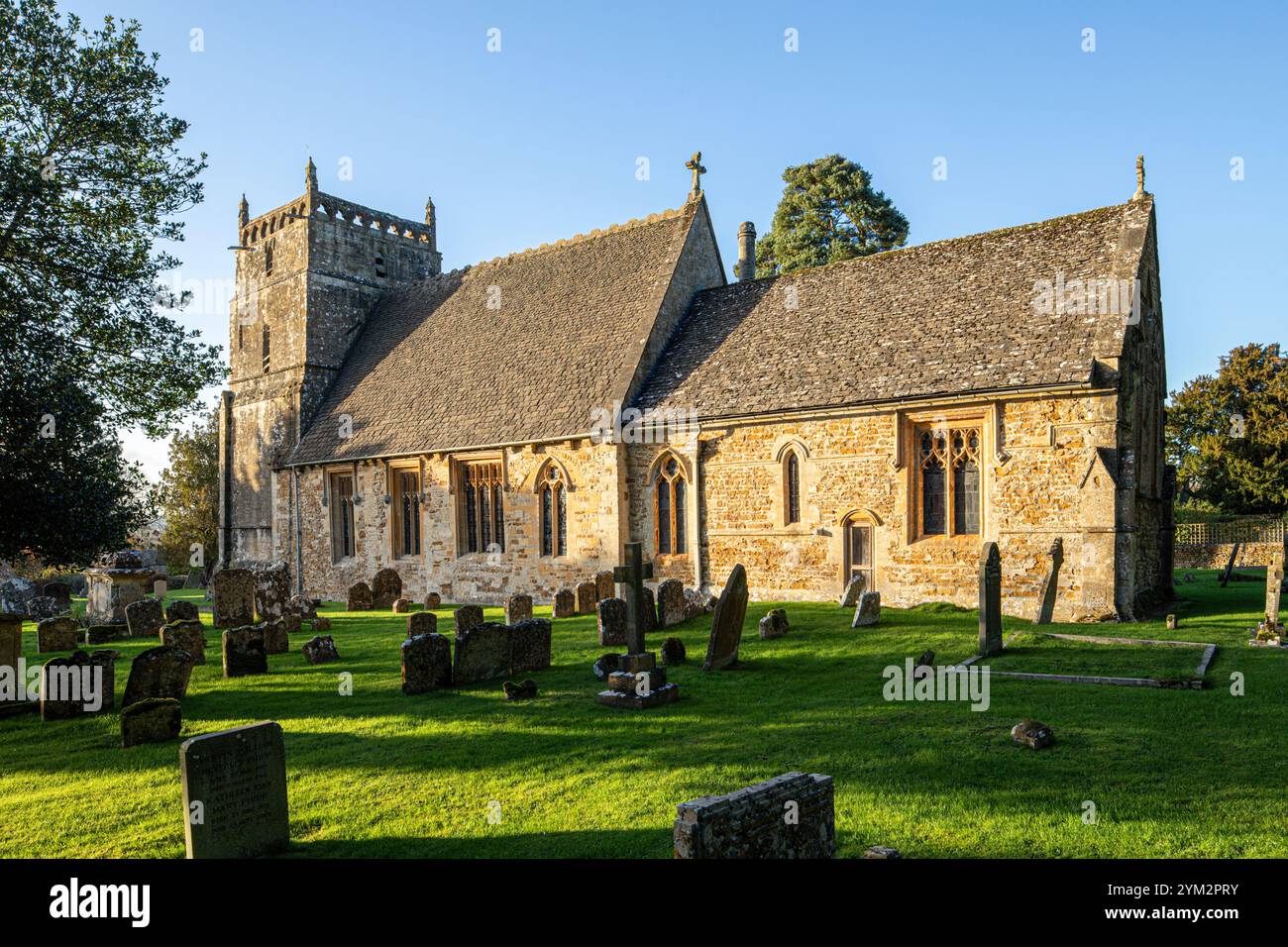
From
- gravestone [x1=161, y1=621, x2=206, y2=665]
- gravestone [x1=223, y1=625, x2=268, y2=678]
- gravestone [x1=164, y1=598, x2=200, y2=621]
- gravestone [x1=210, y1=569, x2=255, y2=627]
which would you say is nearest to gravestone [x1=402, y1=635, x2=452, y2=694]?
gravestone [x1=223, y1=625, x2=268, y2=678]

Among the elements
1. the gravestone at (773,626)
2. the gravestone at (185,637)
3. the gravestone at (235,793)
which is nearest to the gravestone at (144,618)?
the gravestone at (185,637)

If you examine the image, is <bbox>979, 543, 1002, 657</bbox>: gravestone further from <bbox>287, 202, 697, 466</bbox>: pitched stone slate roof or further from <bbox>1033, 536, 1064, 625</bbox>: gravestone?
<bbox>287, 202, 697, 466</bbox>: pitched stone slate roof

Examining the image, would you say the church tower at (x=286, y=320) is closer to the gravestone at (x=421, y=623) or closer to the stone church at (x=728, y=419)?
the stone church at (x=728, y=419)

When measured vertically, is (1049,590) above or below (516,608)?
above

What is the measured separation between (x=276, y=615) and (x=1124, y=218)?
66.8 feet

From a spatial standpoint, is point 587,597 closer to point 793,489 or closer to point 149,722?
point 793,489

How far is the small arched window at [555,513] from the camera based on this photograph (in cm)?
2147

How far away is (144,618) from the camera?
17.3 metres

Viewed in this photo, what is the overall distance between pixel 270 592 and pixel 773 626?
11546mm

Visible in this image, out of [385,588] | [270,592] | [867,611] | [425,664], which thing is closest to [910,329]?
[867,611]

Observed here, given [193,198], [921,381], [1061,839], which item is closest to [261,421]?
[193,198]

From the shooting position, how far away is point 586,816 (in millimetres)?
6395

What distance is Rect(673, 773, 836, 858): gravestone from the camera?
4402mm
